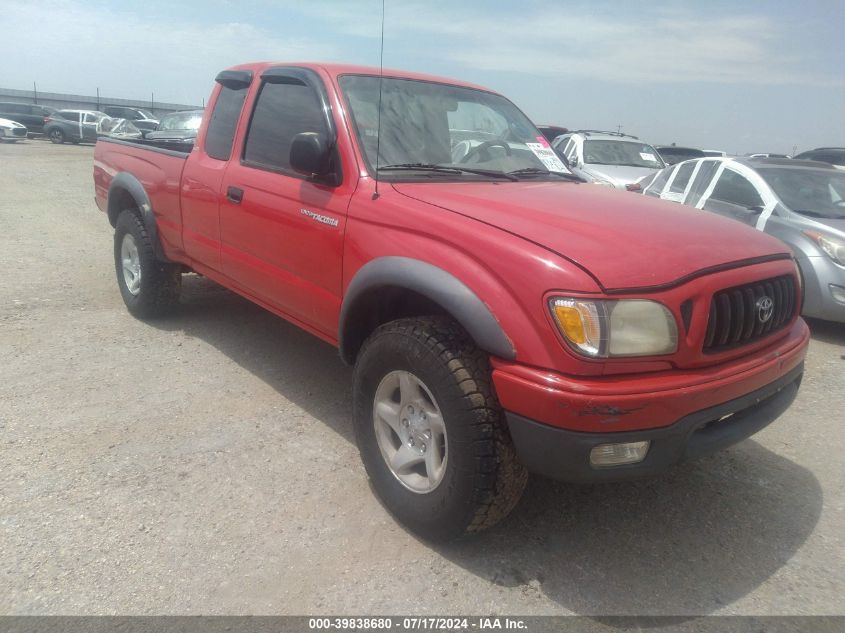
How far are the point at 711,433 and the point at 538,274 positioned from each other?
87cm

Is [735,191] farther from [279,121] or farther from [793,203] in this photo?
[279,121]

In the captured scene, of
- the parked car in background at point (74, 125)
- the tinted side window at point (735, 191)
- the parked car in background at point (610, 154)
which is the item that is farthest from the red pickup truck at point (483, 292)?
the parked car in background at point (74, 125)

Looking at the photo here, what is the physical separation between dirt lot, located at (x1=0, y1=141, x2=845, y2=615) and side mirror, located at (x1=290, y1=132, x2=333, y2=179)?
1397mm

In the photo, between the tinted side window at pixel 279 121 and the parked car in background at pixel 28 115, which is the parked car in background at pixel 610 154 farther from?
the parked car in background at pixel 28 115

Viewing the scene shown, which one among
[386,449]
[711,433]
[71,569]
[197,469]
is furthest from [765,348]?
[71,569]

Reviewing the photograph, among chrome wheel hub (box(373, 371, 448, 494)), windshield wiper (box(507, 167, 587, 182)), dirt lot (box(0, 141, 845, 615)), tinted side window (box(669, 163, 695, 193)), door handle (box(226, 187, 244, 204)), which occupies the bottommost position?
dirt lot (box(0, 141, 845, 615))

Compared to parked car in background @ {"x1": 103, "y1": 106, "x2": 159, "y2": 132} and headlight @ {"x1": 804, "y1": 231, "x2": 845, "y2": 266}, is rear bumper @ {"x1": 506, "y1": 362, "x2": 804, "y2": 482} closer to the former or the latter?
headlight @ {"x1": 804, "y1": 231, "x2": 845, "y2": 266}

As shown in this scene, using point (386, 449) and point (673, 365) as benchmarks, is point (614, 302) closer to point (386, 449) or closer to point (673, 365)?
point (673, 365)

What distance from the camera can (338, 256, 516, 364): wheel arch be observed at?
2.35m

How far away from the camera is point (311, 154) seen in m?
3.10

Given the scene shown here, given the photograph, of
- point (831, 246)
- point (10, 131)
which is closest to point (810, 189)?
point (831, 246)

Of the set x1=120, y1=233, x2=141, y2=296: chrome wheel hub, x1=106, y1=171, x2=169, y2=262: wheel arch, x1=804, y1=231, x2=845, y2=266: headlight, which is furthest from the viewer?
x1=804, y1=231, x2=845, y2=266: headlight

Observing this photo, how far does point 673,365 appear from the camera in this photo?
7.53 ft

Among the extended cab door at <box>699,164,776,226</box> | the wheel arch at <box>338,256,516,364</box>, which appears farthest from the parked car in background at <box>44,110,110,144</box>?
the wheel arch at <box>338,256,516,364</box>
